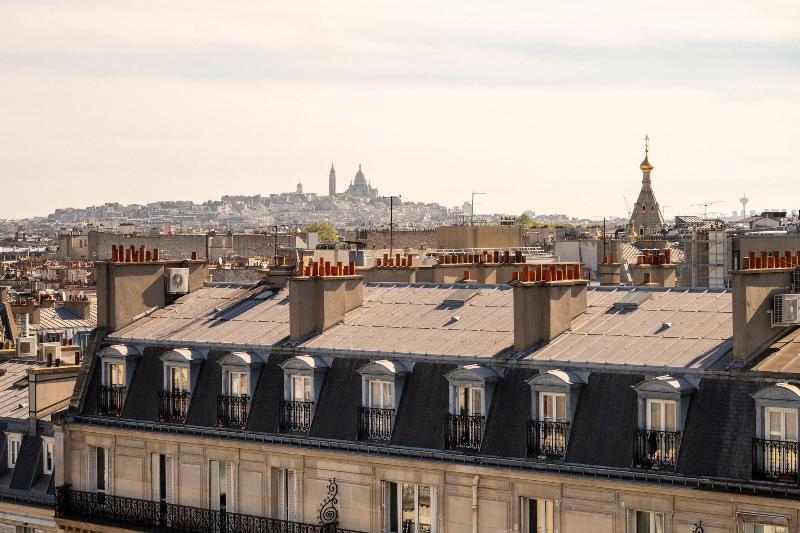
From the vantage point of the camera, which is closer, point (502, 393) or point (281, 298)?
point (502, 393)

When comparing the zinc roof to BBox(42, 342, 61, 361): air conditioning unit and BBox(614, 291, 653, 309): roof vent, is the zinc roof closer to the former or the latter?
BBox(614, 291, 653, 309): roof vent

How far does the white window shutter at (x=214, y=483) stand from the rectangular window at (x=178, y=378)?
5.66 ft

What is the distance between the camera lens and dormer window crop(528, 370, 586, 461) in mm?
25094

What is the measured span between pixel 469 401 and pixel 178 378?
7.33 meters

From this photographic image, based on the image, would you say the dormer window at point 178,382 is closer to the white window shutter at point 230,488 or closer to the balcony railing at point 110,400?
the balcony railing at point 110,400

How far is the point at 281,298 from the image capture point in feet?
112

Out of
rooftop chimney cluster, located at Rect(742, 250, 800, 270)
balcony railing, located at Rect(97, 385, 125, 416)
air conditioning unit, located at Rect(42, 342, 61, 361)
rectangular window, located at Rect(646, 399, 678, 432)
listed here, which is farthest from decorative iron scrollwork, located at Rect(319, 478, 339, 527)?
air conditioning unit, located at Rect(42, 342, 61, 361)

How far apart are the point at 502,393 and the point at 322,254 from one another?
17.7 meters

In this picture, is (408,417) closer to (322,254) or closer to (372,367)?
(372,367)

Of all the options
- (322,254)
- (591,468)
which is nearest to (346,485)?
(591,468)

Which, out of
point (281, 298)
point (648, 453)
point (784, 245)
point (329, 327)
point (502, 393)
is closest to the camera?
point (648, 453)

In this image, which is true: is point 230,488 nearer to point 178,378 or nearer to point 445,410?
point 178,378

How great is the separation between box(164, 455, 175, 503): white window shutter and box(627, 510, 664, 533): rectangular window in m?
10.4

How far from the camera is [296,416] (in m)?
29.0
